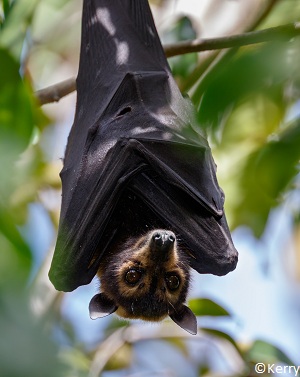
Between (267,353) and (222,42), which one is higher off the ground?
(222,42)

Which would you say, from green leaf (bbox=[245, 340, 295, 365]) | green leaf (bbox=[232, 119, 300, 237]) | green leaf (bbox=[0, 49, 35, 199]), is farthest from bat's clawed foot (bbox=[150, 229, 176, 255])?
green leaf (bbox=[245, 340, 295, 365])

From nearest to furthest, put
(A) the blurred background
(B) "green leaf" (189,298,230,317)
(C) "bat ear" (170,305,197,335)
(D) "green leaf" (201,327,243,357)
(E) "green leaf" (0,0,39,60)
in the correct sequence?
(A) the blurred background → (E) "green leaf" (0,0,39,60) → (C) "bat ear" (170,305,197,335) → (B) "green leaf" (189,298,230,317) → (D) "green leaf" (201,327,243,357)

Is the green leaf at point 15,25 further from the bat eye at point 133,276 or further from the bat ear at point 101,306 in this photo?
the bat ear at point 101,306

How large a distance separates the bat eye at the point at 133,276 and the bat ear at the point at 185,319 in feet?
1.42

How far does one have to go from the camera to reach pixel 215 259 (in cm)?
491

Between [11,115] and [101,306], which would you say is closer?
[11,115]

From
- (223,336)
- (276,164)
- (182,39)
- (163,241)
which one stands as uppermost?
(276,164)

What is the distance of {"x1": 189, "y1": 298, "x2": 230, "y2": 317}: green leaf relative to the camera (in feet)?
18.9

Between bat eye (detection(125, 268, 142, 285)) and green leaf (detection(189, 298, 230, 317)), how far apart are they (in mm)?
1077

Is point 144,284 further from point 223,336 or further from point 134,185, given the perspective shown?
point 223,336

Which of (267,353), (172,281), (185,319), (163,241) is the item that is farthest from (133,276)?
(267,353)

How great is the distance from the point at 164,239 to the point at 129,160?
641 millimetres

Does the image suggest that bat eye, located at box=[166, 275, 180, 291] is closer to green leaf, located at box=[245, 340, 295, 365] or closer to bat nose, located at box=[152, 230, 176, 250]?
bat nose, located at box=[152, 230, 176, 250]

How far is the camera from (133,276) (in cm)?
490
